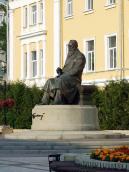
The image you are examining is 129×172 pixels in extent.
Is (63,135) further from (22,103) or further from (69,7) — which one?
(69,7)

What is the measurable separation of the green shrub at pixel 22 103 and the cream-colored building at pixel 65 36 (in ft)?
12.6

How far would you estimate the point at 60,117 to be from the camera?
28.2 m

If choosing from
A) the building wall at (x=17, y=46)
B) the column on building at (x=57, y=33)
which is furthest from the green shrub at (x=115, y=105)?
the building wall at (x=17, y=46)

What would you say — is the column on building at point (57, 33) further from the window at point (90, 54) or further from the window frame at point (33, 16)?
the window frame at point (33, 16)

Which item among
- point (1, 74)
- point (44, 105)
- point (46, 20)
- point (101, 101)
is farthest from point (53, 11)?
point (1, 74)

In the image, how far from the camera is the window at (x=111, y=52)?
150 ft

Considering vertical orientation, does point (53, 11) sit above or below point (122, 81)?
above

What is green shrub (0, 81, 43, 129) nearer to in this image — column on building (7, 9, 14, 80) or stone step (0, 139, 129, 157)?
column on building (7, 9, 14, 80)

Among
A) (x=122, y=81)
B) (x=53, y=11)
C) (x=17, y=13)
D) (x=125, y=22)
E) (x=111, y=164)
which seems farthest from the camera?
(x=17, y=13)

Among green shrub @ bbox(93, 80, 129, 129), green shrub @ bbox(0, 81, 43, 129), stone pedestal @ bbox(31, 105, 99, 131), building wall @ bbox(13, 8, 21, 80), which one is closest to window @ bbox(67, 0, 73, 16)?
green shrub @ bbox(0, 81, 43, 129)

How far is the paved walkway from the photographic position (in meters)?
18.7

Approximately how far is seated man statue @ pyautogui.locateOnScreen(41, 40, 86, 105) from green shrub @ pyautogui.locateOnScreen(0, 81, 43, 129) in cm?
1529

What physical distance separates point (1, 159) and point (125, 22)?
22907mm

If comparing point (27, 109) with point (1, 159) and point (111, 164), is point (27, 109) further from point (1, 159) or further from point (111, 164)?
point (111, 164)
